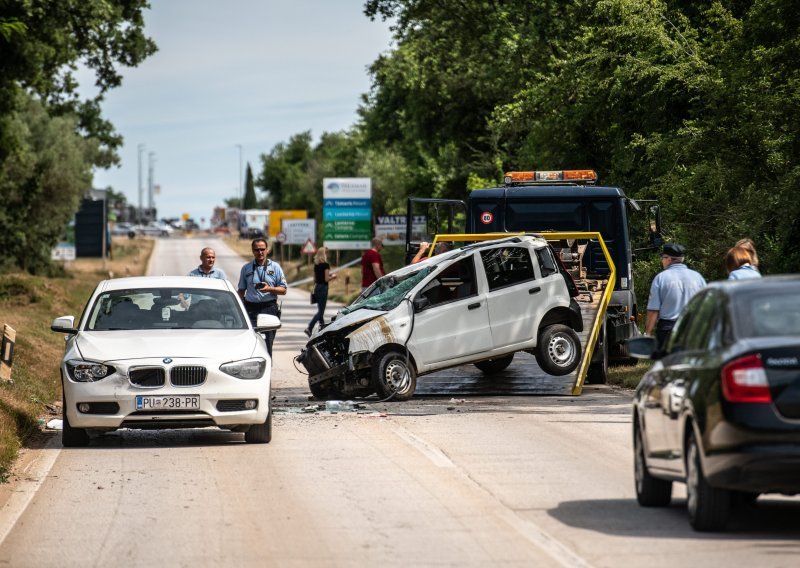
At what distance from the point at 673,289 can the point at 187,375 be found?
4.87 m

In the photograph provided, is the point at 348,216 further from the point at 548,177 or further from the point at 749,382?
the point at 749,382

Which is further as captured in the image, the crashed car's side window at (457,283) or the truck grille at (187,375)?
the crashed car's side window at (457,283)

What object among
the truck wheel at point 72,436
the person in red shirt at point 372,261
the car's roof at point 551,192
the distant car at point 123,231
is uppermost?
the car's roof at point 551,192

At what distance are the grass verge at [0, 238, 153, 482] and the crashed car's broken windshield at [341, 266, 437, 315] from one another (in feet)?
12.9

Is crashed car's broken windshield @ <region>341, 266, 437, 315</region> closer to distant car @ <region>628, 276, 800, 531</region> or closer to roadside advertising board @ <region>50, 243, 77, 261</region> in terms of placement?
distant car @ <region>628, 276, 800, 531</region>

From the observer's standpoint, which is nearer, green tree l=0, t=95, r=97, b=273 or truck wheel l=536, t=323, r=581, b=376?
truck wheel l=536, t=323, r=581, b=376

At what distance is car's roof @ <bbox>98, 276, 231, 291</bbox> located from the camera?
15.8 meters

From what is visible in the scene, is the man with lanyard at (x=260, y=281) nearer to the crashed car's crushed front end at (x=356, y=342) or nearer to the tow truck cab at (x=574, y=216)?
the crashed car's crushed front end at (x=356, y=342)

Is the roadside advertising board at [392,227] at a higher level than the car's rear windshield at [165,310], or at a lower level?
higher

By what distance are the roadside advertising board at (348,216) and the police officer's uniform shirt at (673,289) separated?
47.0 m

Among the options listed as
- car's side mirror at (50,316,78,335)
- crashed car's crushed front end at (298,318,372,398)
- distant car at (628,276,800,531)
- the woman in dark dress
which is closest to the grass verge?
car's side mirror at (50,316,78,335)

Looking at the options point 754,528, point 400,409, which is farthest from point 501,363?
point 754,528

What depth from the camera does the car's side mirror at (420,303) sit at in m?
18.5

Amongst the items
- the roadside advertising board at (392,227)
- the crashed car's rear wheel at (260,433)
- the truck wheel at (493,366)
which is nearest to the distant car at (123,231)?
the roadside advertising board at (392,227)
